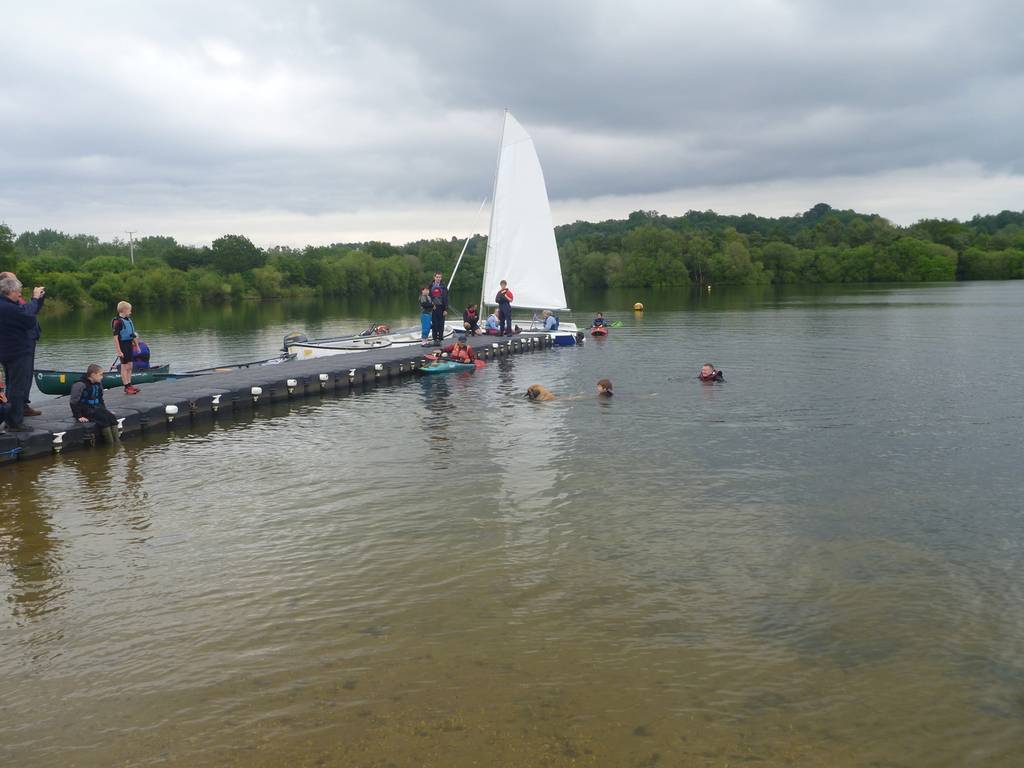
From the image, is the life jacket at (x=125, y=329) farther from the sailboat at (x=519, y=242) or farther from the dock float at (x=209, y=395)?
the sailboat at (x=519, y=242)

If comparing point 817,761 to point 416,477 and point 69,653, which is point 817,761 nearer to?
point 69,653

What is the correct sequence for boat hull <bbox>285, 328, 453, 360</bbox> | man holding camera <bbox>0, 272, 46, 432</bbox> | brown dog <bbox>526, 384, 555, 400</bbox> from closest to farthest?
1. man holding camera <bbox>0, 272, 46, 432</bbox>
2. brown dog <bbox>526, 384, 555, 400</bbox>
3. boat hull <bbox>285, 328, 453, 360</bbox>

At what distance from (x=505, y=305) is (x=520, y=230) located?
145 inches

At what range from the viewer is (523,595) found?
26.1 feet

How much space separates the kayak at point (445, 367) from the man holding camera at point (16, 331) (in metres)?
12.9

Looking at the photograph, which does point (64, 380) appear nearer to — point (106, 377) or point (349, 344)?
point (106, 377)

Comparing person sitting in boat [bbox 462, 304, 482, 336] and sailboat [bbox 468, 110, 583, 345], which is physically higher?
sailboat [bbox 468, 110, 583, 345]

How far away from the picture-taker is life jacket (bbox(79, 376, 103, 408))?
14.9 m

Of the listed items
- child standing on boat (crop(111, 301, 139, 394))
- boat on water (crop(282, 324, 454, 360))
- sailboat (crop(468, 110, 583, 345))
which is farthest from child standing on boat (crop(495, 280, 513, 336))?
child standing on boat (crop(111, 301, 139, 394))

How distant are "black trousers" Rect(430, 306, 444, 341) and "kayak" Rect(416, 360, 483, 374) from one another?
313 cm

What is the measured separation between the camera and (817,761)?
5246mm

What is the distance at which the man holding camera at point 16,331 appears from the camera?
41.2ft

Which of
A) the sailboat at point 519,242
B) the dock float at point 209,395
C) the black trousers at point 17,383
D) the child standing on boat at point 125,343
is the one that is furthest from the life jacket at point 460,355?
the black trousers at point 17,383

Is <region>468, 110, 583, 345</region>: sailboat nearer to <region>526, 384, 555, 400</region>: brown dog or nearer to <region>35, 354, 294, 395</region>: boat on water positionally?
<region>526, 384, 555, 400</region>: brown dog
